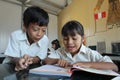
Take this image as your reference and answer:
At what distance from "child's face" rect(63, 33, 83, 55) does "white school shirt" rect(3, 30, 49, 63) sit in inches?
7.8

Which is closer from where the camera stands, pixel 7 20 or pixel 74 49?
pixel 74 49

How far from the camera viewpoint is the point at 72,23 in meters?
1.12

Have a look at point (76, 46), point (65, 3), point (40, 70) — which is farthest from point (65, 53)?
point (65, 3)

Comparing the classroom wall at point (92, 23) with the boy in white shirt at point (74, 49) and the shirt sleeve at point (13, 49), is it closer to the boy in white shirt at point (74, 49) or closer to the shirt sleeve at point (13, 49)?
the boy in white shirt at point (74, 49)

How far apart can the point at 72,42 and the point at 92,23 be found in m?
2.69

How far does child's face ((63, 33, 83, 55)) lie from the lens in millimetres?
1061

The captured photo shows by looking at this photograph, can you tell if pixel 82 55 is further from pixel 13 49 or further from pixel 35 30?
pixel 13 49

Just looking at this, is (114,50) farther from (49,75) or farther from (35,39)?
(49,75)

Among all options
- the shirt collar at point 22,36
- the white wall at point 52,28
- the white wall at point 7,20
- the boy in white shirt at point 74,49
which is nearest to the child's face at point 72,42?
the boy in white shirt at point 74,49

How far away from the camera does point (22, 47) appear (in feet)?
3.89

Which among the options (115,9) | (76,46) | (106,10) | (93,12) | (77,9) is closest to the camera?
(76,46)

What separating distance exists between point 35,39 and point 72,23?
250 millimetres

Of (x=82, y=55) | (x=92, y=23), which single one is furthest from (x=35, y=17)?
(x=92, y=23)

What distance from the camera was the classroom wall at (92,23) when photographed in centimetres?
317
